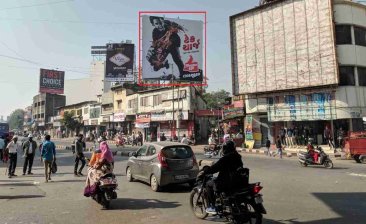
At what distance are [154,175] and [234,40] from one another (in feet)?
87.2

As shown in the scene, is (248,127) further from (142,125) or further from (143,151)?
(143,151)

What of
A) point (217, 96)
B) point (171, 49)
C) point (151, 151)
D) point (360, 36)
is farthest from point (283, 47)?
point (217, 96)

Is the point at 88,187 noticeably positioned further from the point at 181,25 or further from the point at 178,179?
the point at 181,25

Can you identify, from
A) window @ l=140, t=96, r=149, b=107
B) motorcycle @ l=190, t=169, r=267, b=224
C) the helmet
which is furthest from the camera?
window @ l=140, t=96, r=149, b=107

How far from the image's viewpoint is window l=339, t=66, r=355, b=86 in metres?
27.6

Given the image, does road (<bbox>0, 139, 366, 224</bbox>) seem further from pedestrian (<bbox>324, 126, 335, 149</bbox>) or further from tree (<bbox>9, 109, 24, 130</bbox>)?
tree (<bbox>9, 109, 24, 130</bbox>)

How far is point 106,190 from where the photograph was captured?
27.9 feet

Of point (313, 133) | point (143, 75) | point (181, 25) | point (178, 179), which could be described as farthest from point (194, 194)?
point (181, 25)

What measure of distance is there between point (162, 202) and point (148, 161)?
2.52m

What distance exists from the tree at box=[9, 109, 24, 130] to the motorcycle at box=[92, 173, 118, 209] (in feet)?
564

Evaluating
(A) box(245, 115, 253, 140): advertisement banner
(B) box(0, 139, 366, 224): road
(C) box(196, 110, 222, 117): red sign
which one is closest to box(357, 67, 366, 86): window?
(A) box(245, 115, 253, 140): advertisement banner

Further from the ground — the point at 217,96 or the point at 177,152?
the point at 217,96

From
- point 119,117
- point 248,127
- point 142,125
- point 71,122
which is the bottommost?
point 248,127

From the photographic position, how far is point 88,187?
8930mm
